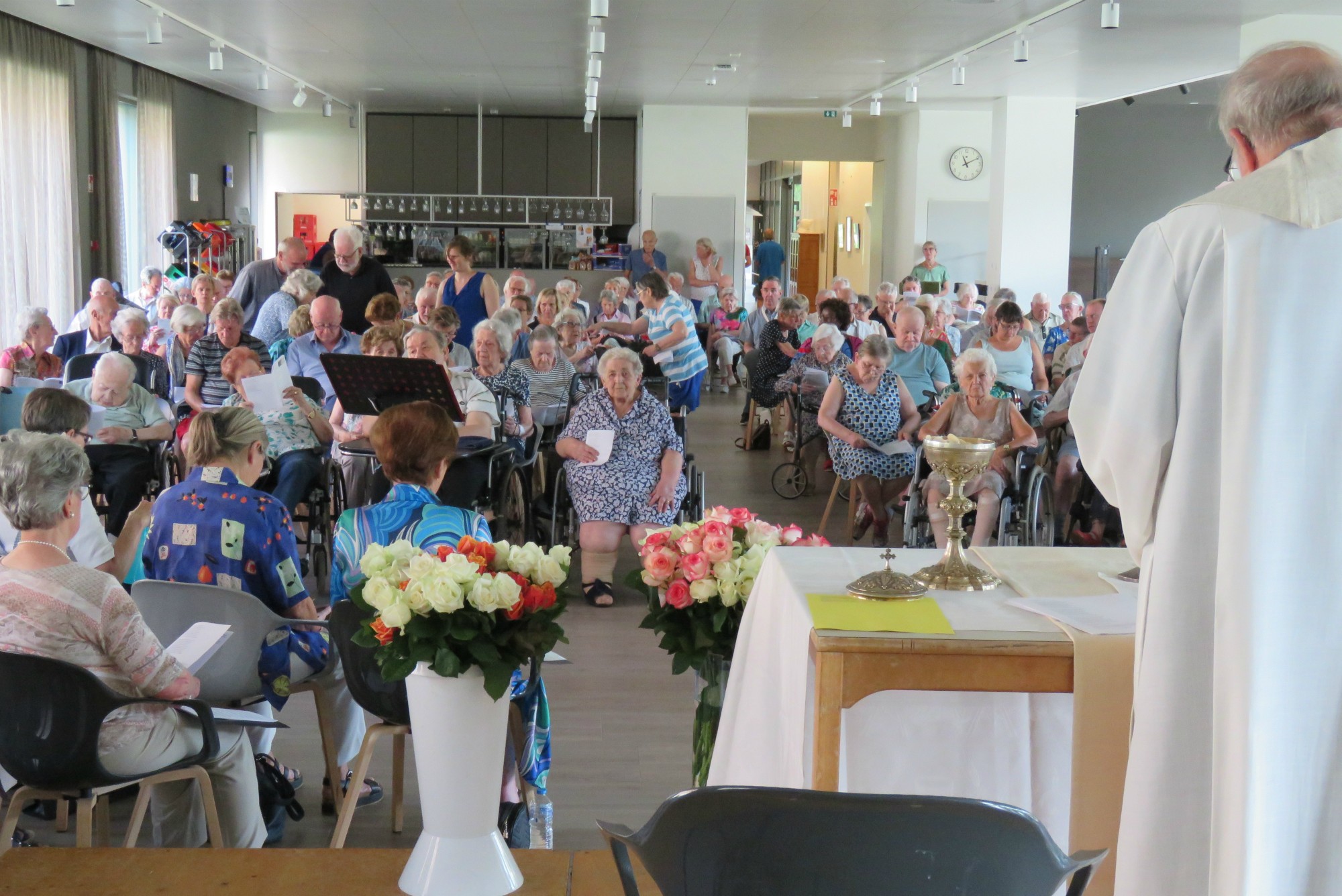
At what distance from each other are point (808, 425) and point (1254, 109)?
609 cm

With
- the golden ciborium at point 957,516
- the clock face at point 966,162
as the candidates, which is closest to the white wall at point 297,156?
the clock face at point 966,162

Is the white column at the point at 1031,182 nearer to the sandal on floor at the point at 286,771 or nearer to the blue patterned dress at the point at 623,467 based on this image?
the blue patterned dress at the point at 623,467

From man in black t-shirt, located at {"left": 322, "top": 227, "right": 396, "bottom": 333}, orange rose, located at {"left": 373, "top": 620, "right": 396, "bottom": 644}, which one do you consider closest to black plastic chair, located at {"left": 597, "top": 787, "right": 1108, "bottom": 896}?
orange rose, located at {"left": 373, "top": 620, "right": 396, "bottom": 644}

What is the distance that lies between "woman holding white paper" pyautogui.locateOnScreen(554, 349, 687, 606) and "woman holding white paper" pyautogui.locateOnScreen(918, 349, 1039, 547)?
1.14m

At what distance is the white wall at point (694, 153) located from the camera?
15.7 meters

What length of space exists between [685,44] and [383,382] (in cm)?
697

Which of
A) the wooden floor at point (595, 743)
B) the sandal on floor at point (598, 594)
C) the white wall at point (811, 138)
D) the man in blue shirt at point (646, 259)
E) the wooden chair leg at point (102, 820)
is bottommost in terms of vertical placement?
the wooden floor at point (595, 743)

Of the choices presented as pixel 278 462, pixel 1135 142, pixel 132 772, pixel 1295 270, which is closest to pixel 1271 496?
pixel 1295 270

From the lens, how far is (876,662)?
1.75 meters

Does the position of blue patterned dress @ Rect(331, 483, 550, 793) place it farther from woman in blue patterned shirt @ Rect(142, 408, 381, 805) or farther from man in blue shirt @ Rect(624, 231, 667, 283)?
man in blue shirt @ Rect(624, 231, 667, 283)

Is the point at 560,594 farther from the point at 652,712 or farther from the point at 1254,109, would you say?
the point at 652,712

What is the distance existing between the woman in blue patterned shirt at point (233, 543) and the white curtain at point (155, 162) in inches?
456

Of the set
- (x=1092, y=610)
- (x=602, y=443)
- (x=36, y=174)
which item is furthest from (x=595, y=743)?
(x=36, y=174)

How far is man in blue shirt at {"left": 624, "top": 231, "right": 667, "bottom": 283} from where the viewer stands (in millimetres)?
14719
